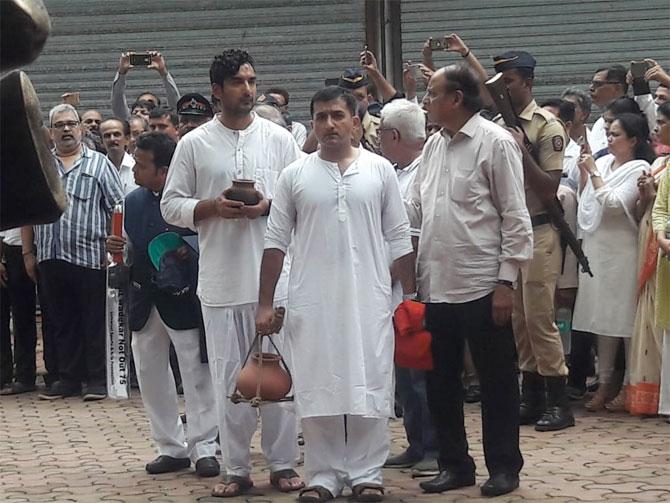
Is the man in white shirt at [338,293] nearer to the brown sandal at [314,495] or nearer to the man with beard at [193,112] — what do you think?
the brown sandal at [314,495]

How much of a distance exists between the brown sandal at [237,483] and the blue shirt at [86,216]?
4.06 metres

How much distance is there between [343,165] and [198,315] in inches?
51.9

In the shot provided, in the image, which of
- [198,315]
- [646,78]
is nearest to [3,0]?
[198,315]

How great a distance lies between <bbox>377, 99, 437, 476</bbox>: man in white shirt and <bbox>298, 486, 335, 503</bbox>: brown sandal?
97 cm

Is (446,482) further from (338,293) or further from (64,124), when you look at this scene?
(64,124)

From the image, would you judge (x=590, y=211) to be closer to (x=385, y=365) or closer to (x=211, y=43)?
(x=385, y=365)

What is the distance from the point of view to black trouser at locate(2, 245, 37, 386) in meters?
11.0

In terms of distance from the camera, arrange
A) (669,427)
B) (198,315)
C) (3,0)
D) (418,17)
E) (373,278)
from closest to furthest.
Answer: (3,0) < (373,278) < (198,315) < (669,427) < (418,17)

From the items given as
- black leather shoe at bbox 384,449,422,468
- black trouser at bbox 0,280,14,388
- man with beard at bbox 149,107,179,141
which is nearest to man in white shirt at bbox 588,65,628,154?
man with beard at bbox 149,107,179,141

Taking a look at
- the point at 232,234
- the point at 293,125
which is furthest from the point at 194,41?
the point at 232,234

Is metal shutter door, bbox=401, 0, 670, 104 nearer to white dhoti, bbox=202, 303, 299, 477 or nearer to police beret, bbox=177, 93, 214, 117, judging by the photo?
police beret, bbox=177, 93, 214, 117

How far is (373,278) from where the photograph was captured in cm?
630

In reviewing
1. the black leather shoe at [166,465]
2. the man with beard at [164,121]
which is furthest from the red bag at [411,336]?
the man with beard at [164,121]

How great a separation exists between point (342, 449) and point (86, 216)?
4.57 meters
